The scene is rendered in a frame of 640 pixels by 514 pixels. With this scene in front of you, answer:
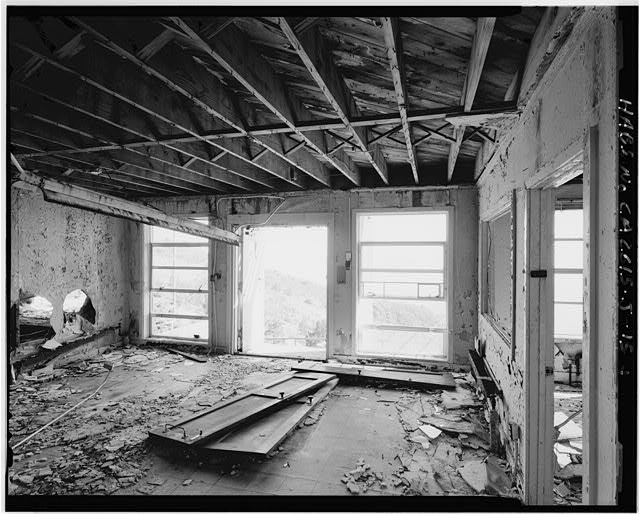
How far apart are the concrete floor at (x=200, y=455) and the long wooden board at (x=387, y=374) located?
17cm

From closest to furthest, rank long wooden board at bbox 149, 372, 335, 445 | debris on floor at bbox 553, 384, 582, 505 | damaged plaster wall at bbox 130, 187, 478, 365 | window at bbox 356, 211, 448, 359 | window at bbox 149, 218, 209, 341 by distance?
debris on floor at bbox 553, 384, 582, 505 < long wooden board at bbox 149, 372, 335, 445 < damaged plaster wall at bbox 130, 187, 478, 365 < window at bbox 356, 211, 448, 359 < window at bbox 149, 218, 209, 341

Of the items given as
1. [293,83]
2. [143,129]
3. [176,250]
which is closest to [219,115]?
[293,83]

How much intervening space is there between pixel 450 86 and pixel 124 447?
4.00 m

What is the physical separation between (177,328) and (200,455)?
428 centimetres

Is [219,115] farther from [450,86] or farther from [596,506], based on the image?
[596,506]

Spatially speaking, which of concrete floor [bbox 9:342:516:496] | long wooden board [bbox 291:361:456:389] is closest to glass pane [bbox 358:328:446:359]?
long wooden board [bbox 291:361:456:389]

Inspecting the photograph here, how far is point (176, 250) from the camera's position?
669 centimetres

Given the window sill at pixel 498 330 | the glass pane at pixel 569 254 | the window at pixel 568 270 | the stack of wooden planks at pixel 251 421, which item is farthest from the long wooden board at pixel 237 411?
the glass pane at pixel 569 254

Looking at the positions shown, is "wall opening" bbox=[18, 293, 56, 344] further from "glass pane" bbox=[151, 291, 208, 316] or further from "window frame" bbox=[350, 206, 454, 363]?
"window frame" bbox=[350, 206, 454, 363]

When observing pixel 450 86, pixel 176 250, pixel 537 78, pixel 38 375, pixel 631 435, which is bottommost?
pixel 38 375

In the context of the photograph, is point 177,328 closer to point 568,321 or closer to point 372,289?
point 372,289

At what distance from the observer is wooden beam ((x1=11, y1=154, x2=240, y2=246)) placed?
84.7 inches

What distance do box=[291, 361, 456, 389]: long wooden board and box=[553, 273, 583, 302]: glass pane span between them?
211 cm

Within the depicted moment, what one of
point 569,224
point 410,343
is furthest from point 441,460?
point 410,343
